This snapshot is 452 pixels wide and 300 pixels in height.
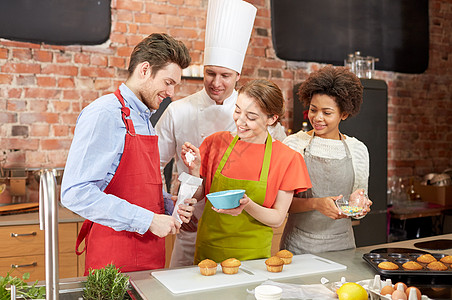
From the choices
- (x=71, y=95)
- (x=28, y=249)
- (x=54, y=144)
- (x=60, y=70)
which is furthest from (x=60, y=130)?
(x=28, y=249)

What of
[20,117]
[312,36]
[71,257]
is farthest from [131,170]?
[312,36]

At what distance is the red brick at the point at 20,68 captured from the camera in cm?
292

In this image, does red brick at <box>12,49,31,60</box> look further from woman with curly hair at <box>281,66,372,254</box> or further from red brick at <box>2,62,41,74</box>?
woman with curly hair at <box>281,66,372,254</box>

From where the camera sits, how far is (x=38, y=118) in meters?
3.02

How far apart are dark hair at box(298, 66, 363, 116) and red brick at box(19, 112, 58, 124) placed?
6.32 ft

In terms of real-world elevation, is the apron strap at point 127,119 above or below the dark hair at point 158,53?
below

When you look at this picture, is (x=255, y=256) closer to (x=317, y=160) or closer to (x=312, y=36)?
(x=317, y=160)

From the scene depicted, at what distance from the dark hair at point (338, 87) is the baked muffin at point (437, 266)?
2.55ft

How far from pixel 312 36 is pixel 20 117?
2.48 meters

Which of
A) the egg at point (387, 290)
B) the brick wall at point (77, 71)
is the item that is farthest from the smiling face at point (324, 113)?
the brick wall at point (77, 71)

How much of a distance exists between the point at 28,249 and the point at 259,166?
5.25 ft

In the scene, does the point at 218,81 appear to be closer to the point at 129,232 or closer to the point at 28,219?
the point at 129,232

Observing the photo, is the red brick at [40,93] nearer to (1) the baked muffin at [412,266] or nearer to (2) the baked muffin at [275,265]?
(2) the baked muffin at [275,265]

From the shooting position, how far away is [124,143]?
149cm
